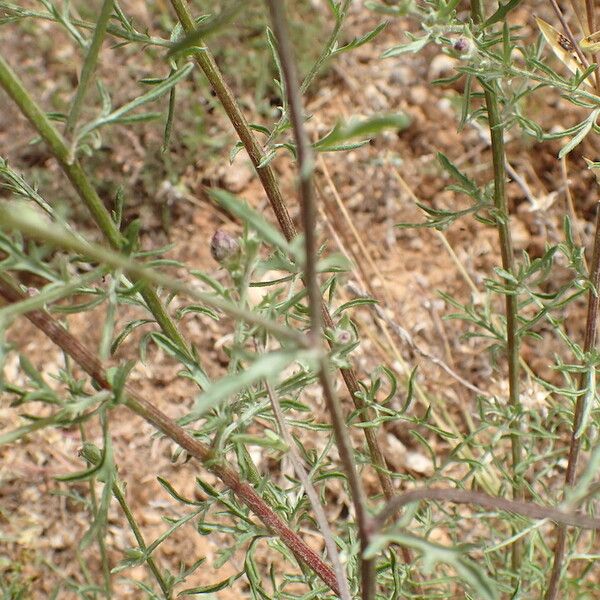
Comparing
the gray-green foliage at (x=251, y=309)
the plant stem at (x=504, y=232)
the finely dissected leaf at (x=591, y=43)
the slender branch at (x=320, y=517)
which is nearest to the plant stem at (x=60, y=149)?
the gray-green foliage at (x=251, y=309)

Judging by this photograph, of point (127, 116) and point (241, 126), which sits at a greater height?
point (127, 116)

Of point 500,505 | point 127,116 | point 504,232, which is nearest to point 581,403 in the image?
point 504,232

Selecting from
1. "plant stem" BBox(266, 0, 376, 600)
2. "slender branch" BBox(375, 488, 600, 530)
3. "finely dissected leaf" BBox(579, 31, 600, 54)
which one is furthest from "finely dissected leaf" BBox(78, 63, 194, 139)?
"finely dissected leaf" BBox(579, 31, 600, 54)

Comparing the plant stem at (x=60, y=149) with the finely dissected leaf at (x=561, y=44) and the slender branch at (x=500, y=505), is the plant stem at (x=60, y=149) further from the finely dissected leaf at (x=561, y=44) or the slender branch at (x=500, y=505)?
the finely dissected leaf at (x=561, y=44)

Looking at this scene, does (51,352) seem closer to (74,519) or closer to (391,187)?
(74,519)

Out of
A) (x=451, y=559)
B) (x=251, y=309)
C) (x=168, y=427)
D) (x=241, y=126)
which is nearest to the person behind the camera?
(x=451, y=559)

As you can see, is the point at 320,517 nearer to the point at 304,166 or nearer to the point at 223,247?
the point at 223,247

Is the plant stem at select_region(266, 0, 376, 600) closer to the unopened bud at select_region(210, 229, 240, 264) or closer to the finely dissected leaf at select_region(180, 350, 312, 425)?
the finely dissected leaf at select_region(180, 350, 312, 425)
